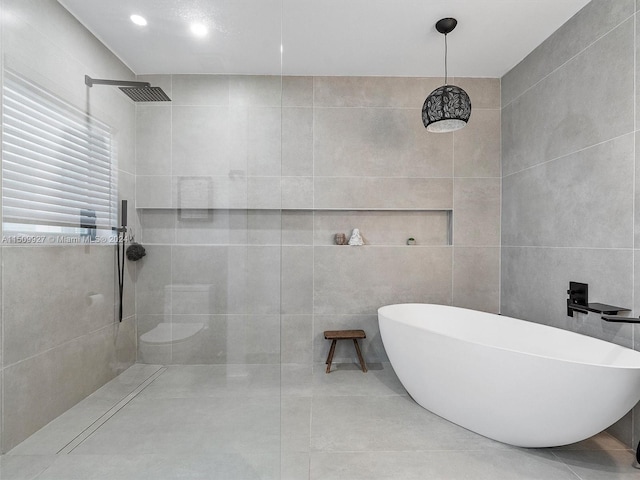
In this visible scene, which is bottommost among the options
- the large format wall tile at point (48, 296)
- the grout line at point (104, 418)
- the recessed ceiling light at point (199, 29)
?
the grout line at point (104, 418)

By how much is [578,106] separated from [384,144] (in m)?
1.48

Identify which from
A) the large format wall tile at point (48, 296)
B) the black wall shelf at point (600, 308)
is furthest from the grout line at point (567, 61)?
the large format wall tile at point (48, 296)

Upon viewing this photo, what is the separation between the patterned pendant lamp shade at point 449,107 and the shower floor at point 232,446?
213cm

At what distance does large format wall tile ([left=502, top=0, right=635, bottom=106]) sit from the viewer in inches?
81.3

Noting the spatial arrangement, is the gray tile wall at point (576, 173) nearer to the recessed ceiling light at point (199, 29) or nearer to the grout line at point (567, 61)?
the grout line at point (567, 61)

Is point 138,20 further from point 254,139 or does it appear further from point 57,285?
point 57,285

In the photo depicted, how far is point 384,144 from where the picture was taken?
10.8 ft

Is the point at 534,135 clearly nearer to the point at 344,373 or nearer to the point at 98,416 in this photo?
the point at 344,373

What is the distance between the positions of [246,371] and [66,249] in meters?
0.61

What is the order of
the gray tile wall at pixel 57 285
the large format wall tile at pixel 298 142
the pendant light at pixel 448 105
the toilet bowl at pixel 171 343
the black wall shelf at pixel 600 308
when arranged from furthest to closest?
the large format wall tile at pixel 298 142, the pendant light at pixel 448 105, the black wall shelf at pixel 600 308, the toilet bowl at pixel 171 343, the gray tile wall at pixel 57 285

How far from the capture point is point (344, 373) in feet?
9.95

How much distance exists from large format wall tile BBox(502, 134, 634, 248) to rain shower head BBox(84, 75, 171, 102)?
7.91 ft

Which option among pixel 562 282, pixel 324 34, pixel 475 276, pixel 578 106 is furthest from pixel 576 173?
pixel 324 34

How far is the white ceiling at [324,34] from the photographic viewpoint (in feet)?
2.92
